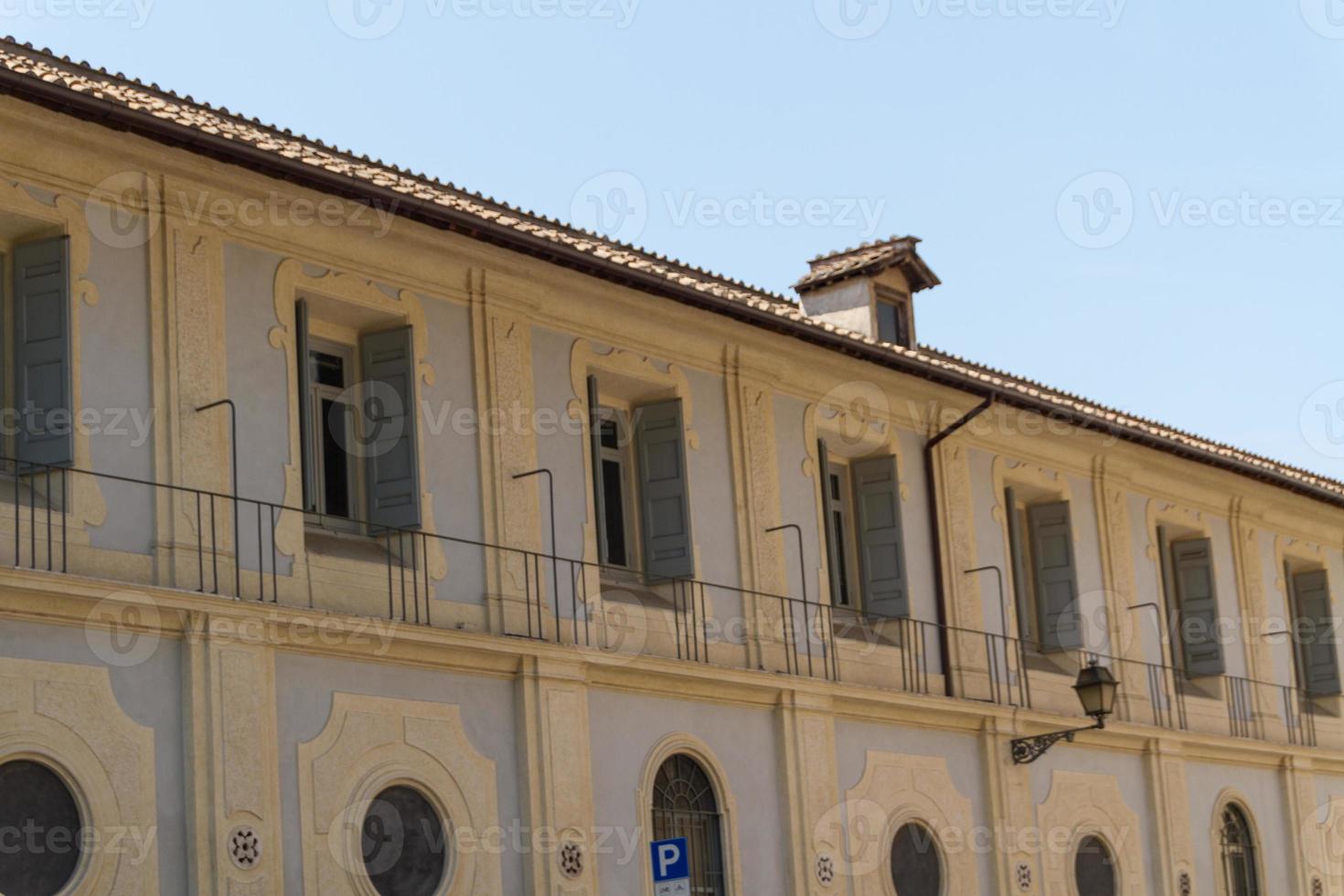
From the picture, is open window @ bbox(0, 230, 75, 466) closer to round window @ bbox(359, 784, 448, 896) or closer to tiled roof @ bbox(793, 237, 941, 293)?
round window @ bbox(359, 784, 448, 896)

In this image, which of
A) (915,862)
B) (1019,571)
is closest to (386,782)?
(915,862)

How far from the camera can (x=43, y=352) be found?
1428 cm

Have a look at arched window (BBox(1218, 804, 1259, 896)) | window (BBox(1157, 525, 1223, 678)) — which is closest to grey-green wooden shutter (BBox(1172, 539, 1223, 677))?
window (BBox(1157, 525, 1223, 678))

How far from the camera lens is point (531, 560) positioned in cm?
1727

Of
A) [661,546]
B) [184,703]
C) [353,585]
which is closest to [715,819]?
[661,546]

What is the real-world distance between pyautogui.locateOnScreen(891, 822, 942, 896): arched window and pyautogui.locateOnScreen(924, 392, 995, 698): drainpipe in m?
1.45

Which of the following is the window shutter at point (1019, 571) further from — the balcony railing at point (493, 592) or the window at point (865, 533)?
the window at point (865, 533)

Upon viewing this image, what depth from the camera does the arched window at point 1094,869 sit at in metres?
22.6

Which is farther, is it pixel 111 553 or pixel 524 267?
pixel 524 267

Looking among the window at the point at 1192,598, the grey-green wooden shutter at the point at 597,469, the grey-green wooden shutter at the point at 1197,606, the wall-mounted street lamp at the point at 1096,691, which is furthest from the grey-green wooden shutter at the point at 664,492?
the grey-green wooden shutter at the point at 1197,606

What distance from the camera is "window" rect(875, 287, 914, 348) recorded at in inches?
949

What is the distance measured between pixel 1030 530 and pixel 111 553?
12.0m

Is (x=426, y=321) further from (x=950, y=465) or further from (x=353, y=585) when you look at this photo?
(x=950, y=465)

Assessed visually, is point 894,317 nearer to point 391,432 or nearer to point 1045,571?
point 1045,571
